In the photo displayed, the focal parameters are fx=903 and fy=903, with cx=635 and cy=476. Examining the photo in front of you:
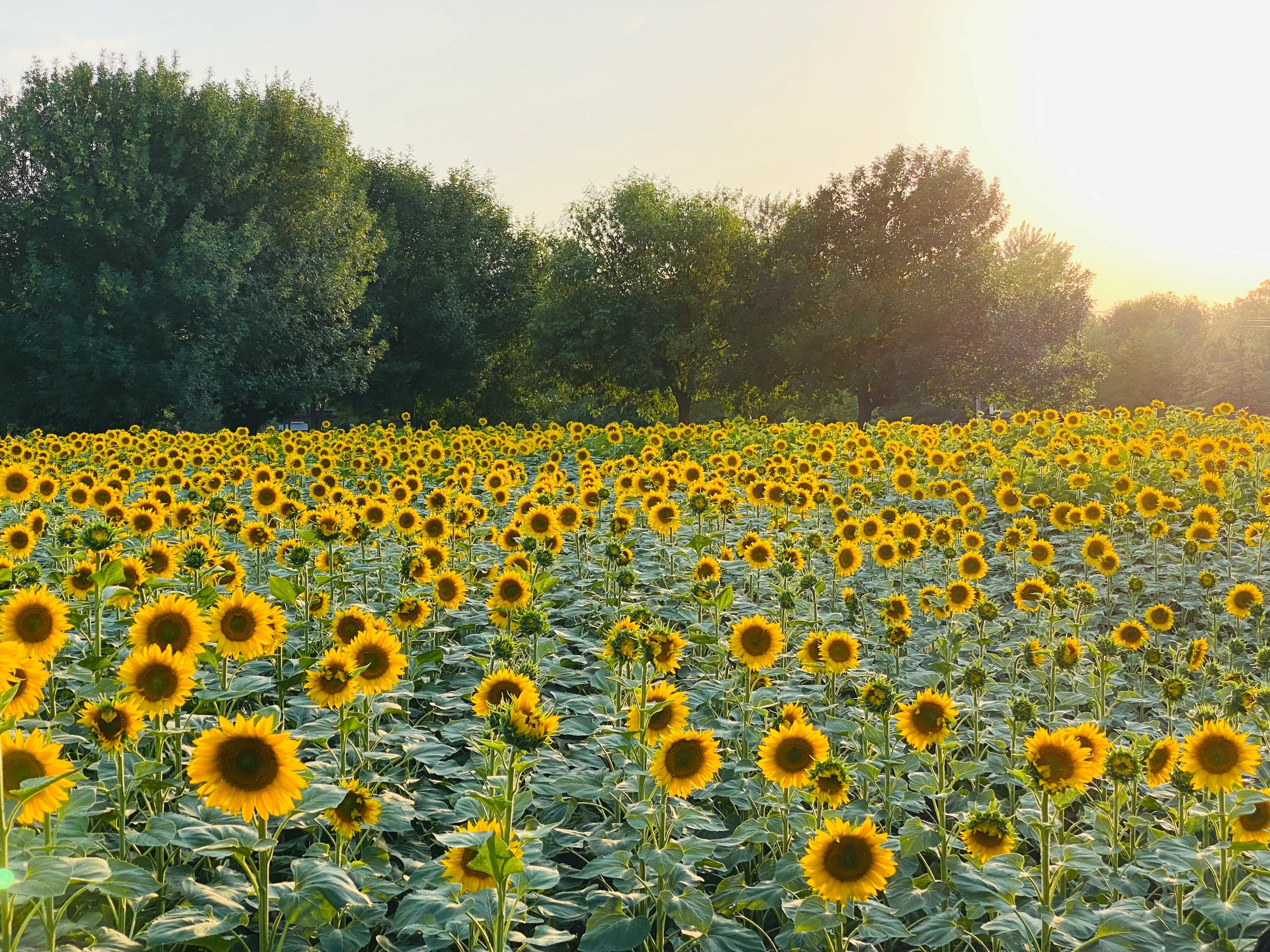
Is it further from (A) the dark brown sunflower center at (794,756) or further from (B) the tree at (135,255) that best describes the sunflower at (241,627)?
(B) the tree at (135,255)

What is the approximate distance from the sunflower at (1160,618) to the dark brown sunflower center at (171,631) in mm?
5408

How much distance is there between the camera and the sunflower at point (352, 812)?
9.77 feet

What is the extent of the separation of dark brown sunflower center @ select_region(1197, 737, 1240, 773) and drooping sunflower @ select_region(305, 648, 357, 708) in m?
3.25

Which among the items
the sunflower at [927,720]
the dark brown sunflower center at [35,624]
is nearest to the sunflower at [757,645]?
the sunflower at [927,720]

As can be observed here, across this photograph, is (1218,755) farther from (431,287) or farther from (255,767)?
(431,287)

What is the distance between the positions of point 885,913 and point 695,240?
41002 millimetres

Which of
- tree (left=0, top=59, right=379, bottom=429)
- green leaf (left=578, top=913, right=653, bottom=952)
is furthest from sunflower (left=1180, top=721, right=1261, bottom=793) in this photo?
tree (left=0, top=59, right=379, bottom=429)

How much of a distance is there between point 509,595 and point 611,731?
3.72 ft

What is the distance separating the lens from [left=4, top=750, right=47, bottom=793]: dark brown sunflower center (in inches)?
95.7

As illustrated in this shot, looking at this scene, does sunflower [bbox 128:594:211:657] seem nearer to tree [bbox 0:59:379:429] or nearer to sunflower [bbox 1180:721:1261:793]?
sunflower [bbox 1180:721:1261:793]

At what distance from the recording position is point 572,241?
42688 millimetres

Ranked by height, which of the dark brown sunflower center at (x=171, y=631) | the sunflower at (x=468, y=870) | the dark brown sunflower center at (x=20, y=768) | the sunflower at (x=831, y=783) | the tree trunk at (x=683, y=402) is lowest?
the sunflower at (x=468, y=870)

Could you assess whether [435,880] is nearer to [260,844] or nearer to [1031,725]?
[260,844]

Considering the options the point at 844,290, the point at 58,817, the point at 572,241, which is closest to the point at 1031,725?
the point at 58,817
